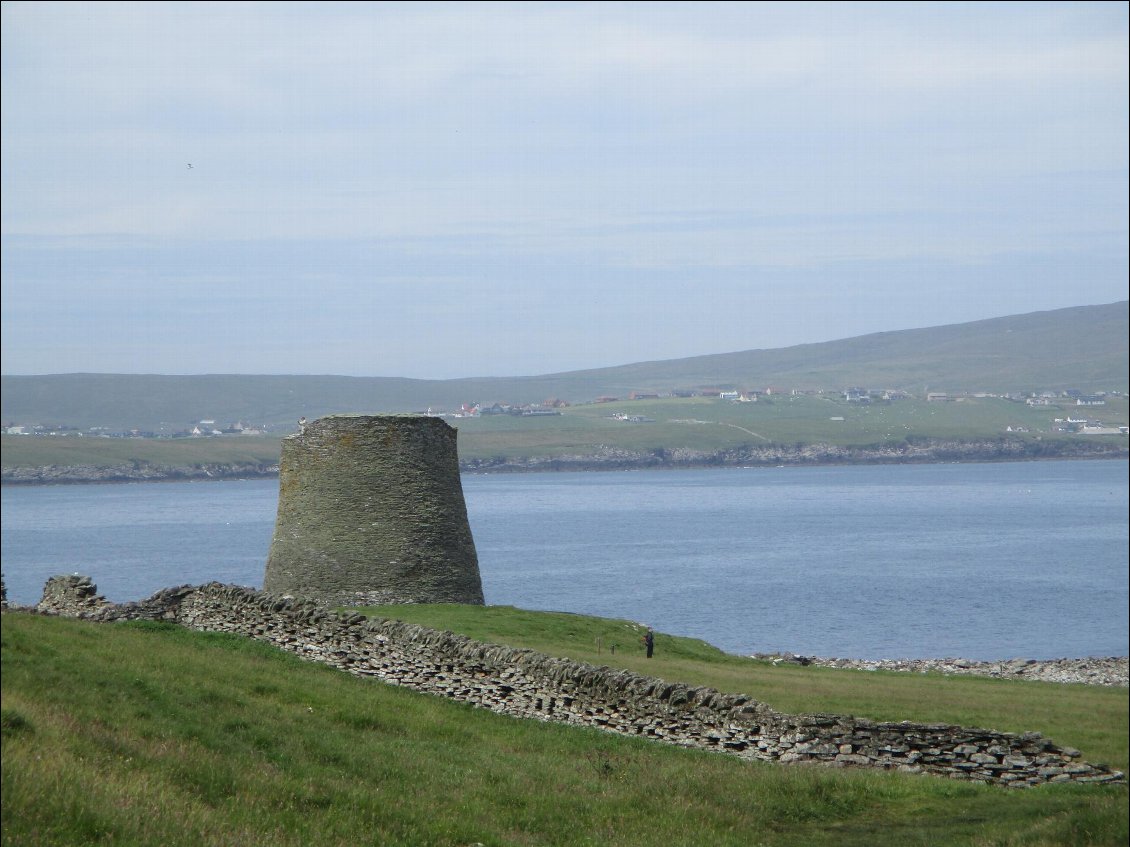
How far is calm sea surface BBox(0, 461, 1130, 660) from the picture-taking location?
2726 inches

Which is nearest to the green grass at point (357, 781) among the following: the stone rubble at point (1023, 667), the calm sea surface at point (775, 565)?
the stone rubble at point (1023, 667)

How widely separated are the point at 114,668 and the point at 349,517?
1946 centimetres

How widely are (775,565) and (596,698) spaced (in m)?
87.6

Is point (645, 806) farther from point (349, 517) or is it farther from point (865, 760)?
point (349, 517)

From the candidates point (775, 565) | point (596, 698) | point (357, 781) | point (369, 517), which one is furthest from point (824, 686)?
point (775, 565)

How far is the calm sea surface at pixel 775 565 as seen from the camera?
6925 cm

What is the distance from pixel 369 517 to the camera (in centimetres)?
3419

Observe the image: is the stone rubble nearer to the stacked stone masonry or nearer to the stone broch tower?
the stone broch tower

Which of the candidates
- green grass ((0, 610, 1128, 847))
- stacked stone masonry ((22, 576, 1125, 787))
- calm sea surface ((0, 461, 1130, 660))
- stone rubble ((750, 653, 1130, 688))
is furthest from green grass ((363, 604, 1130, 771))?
calm sea surface ((0, 461, 1130, 660))

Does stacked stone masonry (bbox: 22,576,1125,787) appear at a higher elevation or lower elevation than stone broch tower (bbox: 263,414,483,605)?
lower

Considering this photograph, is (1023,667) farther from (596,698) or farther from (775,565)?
(775,565)

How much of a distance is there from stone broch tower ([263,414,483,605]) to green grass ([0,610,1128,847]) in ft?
46.5

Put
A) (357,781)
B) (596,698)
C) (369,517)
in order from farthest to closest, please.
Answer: (369,517) → (596,698) → (357,781)

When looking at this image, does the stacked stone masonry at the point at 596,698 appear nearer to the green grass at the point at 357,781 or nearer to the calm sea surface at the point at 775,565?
the green grass at the point at 357,781
